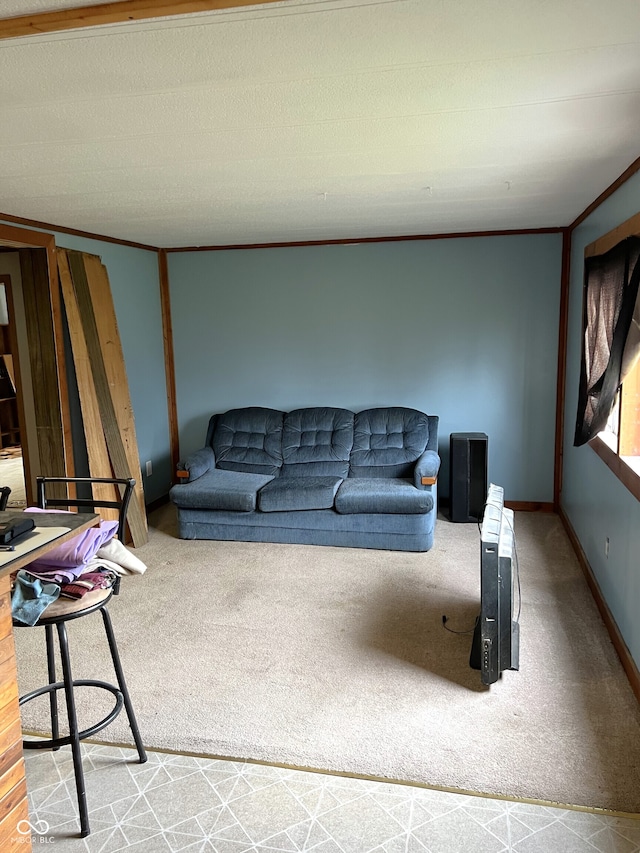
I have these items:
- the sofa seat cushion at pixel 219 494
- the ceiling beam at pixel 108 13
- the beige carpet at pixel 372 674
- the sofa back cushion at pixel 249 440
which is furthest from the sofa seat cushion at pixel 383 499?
the ceiling beam at pixel 108 13

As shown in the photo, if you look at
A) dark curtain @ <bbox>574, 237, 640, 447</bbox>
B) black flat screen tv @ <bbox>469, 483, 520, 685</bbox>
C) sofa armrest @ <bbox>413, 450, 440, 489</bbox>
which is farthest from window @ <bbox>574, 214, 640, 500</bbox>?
sofa armrest @ <bbox>413, 450, 440, 489</bbox>

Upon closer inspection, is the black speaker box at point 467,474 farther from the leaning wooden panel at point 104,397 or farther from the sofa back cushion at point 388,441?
the leaning wooden panel at point 104,397

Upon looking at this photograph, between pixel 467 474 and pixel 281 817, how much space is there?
3263 millimetres

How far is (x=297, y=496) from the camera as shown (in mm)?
4660

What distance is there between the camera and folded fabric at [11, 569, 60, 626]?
189 centimetres

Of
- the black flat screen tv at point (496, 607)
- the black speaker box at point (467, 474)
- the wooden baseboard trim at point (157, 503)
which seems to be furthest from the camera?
the wooden baseboard trim at point (157, 503)

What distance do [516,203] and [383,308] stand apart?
1.73m

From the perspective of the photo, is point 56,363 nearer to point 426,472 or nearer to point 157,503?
point 157,503

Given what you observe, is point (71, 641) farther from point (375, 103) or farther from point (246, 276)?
point (246, 276)

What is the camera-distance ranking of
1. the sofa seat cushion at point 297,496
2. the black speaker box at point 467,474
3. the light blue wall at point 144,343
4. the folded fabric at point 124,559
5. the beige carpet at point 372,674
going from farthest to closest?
the light blue wall at point 144,343 < the black speaker box at point 467,474 < the sofa seat cushion at point 297,496 < the folded fabric at point 124,559 < the beige carpet at point 372,674

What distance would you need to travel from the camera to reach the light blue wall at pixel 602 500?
2.91m

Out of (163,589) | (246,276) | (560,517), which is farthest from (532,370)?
(163,589)

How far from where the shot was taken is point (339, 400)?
5641mm

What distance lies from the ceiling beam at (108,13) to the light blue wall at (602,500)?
7.63 ft
